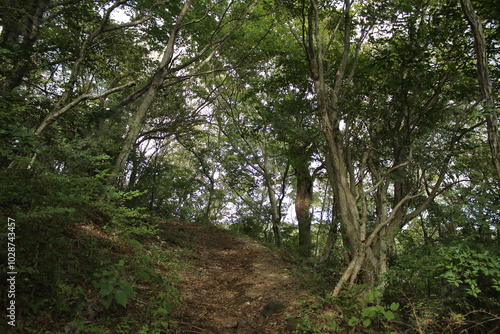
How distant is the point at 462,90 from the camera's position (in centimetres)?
548

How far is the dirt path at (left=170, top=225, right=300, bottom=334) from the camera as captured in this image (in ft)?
13.2

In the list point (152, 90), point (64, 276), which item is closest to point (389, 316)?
point (64, 276)

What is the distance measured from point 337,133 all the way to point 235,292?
3.80m

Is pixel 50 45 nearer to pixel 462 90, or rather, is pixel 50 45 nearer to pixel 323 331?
pixel 323 331

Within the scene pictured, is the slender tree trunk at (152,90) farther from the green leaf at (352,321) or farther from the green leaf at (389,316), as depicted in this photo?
the green leaf at (389,316)

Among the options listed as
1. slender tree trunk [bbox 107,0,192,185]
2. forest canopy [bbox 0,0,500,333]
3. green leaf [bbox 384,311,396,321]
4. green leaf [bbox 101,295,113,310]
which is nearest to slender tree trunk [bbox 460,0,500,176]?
forest canopy [bbox 0,0,500,333]

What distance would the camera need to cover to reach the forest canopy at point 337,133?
3518 mm

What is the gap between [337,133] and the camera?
5.30 m

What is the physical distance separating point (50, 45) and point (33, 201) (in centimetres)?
619

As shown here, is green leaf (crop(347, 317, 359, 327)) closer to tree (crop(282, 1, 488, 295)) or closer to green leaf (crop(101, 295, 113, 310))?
tree (crop(282, 1, 488, 295))

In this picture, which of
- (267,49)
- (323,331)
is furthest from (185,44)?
(323,331)

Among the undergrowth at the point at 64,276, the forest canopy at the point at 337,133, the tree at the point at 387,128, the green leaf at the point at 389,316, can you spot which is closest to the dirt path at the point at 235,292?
the undergrowth at the point at 64,276

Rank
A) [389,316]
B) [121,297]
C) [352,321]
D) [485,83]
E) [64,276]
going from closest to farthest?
[121,297] → [389,316] → [64,276] → [352,321] → [485,83]

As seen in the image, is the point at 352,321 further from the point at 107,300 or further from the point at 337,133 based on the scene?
the point at 337,133
